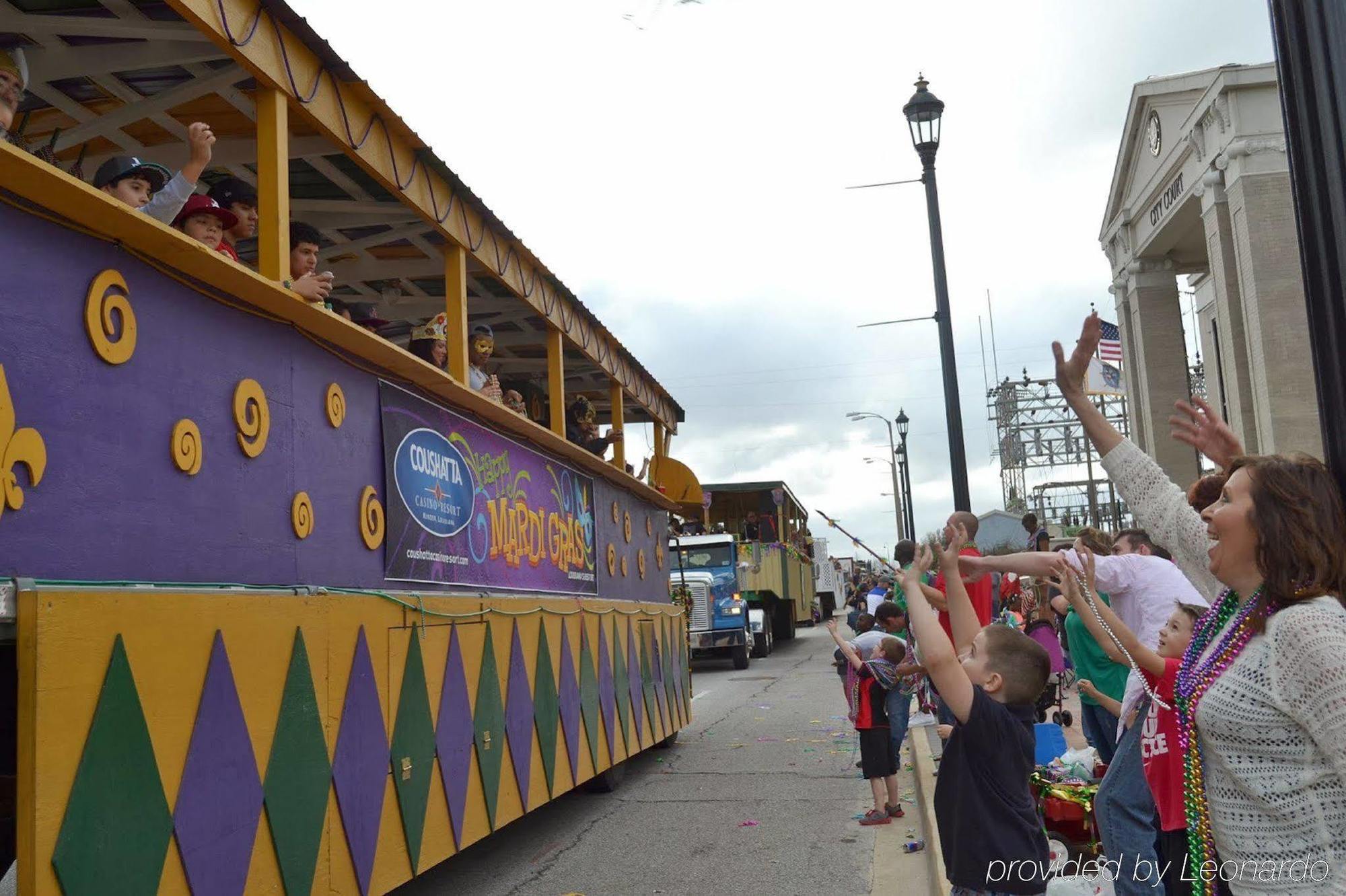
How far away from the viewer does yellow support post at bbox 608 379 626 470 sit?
38.2 ft

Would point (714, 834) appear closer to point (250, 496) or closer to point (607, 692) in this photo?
point (607, 692)

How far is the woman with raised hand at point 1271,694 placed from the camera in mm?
2195

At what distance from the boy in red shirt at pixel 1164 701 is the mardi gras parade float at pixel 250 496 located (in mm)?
3000

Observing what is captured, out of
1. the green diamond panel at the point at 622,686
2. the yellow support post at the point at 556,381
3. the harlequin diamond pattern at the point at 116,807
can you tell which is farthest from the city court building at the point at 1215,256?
the harlequin diamond pattern at the point at 116,807

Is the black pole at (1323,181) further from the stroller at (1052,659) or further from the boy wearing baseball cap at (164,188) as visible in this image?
the stroller at (1052,659)

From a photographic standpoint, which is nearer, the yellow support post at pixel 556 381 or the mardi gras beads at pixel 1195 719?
the mardi gras beads at pixel 1195 719

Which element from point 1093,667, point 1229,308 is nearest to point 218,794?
point 1093,667

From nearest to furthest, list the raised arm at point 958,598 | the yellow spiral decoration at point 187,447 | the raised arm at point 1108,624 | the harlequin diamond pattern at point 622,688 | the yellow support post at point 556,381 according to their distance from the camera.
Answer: the raised arm at point 1108,624
the raised arm at point 958,598
the yellow spiral decoration at point 187,447
the yellow support post at point 556,381
the harlequin diamond pattern at point 622,688

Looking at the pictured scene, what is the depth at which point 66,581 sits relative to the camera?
3.62 m

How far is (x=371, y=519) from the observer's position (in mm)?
5836

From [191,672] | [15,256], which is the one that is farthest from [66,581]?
[15,256]

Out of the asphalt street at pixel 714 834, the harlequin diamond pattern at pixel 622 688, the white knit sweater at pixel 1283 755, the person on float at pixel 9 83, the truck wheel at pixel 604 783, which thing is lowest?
the asphalt street at pixel 714 834

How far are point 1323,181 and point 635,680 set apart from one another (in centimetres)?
875

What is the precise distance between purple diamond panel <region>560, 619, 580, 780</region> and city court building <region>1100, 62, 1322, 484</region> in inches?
555
